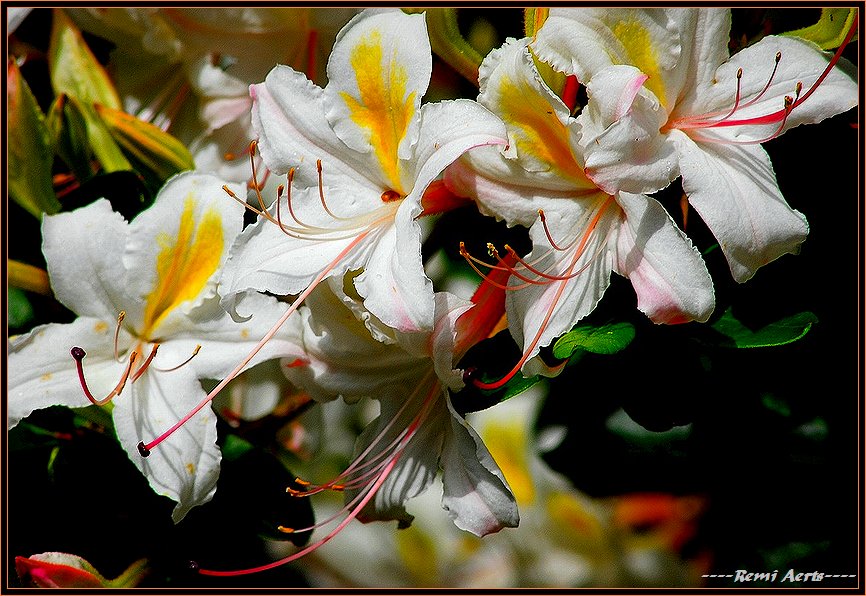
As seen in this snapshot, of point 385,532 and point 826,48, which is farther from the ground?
point 826,48

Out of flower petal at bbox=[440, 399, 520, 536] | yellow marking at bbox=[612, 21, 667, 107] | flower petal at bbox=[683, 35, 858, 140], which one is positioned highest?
yellow marking at bbox=[612, 21, 667, 107]

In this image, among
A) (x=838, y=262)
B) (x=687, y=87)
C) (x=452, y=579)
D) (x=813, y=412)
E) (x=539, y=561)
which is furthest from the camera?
(x=452, y=579)

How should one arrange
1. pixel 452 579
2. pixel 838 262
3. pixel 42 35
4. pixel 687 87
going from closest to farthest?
1. pixel 687 87
2. pixel 838 262
3. pixel 42 35
4. pixel 452 579

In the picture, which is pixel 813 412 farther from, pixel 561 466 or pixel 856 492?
pixel 561 466

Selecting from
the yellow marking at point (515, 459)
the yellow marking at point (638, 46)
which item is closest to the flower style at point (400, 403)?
the yellow marking at point (638, 46)

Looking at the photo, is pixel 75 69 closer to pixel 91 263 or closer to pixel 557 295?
pixel 91 263

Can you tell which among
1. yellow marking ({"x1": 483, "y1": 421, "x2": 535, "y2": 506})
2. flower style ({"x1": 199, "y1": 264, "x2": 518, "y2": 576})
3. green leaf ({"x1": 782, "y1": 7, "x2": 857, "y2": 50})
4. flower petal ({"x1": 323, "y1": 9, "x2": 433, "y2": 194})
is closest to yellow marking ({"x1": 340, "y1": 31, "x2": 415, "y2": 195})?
flower petal ({"x1": 323, "y1": 9, "x2": 433, "y2": 194})

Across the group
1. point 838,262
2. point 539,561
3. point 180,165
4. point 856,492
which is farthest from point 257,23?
point 539,561

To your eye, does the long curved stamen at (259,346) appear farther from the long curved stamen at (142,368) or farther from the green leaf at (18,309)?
the green leaf at (18,309)

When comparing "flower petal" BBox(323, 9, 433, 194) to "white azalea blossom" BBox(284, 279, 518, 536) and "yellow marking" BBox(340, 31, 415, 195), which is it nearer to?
"yellow marking" BBox(340, 31, 415, 195)
